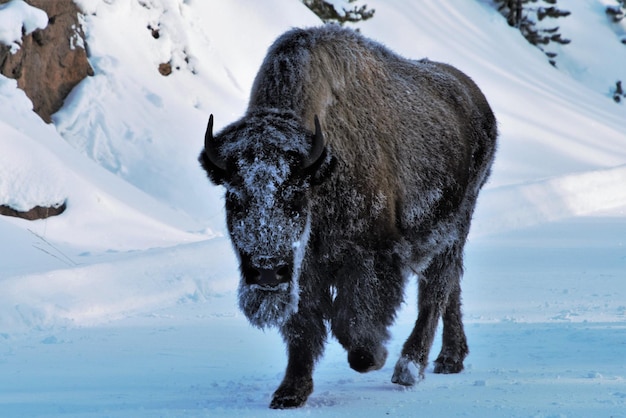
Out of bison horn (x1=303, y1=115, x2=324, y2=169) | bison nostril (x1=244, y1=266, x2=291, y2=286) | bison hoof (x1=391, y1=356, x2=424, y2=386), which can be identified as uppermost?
bison horn (x1=303, y1=115, x2=324, y2=169)

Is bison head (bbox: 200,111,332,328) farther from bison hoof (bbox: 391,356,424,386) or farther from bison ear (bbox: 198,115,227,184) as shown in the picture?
bison hoof (bbox: 391,356,424,386)

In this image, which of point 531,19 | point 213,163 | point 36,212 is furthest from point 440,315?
point 531,19

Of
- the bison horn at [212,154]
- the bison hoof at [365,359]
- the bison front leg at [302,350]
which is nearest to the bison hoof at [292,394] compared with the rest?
the bison front leg at [302,350]

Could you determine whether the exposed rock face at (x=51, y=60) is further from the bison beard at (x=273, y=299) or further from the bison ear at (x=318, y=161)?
the bison beard at (x=273, y=299)

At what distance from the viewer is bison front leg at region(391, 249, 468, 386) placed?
6.64m

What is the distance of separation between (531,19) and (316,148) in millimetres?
36021

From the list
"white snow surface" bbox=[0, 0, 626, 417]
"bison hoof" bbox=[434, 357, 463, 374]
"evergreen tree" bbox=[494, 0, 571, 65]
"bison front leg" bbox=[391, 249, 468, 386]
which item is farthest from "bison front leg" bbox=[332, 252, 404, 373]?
"evergreen tree" bbox=[494, 0, 571, 65]

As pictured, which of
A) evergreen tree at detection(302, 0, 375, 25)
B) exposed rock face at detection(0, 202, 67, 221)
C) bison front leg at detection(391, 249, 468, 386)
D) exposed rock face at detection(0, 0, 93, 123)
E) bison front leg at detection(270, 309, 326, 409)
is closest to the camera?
bison front leg at detection(270, 309, 326, 409)

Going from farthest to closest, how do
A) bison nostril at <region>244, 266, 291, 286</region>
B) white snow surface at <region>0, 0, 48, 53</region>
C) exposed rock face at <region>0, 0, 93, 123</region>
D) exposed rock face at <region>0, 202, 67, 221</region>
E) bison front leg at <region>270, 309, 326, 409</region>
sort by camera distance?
exposed rock face at <region>0, 0, 93, 123</region> < white snow surface at <region>0, 0, 48, 53</region> < exposed rock face at <region>0, 202, 67, 221</region> < bison front leg at <region>270, 309, 326, 409</region> < bison nostril at <region>244, 266, 291, 286</region>

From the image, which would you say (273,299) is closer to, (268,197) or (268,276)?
(268,276)

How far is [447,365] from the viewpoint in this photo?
7000 mm

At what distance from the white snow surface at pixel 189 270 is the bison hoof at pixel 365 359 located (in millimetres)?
165

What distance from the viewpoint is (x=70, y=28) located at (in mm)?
14984

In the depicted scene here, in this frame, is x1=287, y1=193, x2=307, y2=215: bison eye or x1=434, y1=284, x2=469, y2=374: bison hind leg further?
x1=434, y1=284, x2=469, y2=374: bison hind leg
